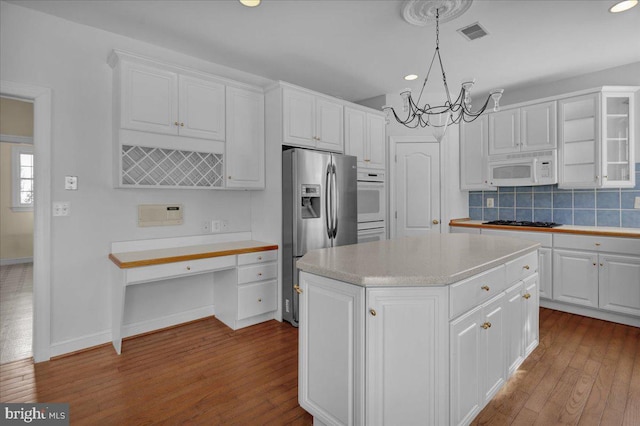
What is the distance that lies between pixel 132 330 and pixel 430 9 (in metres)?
3.58

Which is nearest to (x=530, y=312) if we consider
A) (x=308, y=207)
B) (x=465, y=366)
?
(x=465, y=366)

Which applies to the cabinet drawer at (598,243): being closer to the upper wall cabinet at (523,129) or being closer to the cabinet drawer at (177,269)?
the upper wall cabinet at (523,129)

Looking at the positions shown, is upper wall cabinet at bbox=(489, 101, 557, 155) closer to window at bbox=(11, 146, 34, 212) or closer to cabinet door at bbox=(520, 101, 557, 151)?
cabinet door at bbox=(520, 101, 557, 151)

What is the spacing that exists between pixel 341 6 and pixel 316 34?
46cm

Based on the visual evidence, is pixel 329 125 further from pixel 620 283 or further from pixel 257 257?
pixel 620 283

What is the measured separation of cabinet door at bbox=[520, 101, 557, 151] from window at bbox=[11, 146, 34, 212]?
798 cm

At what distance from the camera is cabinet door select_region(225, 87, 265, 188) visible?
3.26 m

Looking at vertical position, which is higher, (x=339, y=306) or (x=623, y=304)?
(x=339, y=306)

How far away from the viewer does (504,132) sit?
4.21 metres

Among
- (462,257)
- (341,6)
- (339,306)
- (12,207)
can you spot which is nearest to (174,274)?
(339,306)

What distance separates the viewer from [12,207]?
5.98 meters

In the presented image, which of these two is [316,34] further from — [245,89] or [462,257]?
[462,257]

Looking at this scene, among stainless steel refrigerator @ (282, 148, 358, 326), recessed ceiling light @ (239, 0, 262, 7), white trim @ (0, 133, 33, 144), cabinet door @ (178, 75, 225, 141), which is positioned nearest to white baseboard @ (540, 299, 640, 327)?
stainless steel refrigerator @ (282, 148, 358, 326)

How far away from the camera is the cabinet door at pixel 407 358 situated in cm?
149
